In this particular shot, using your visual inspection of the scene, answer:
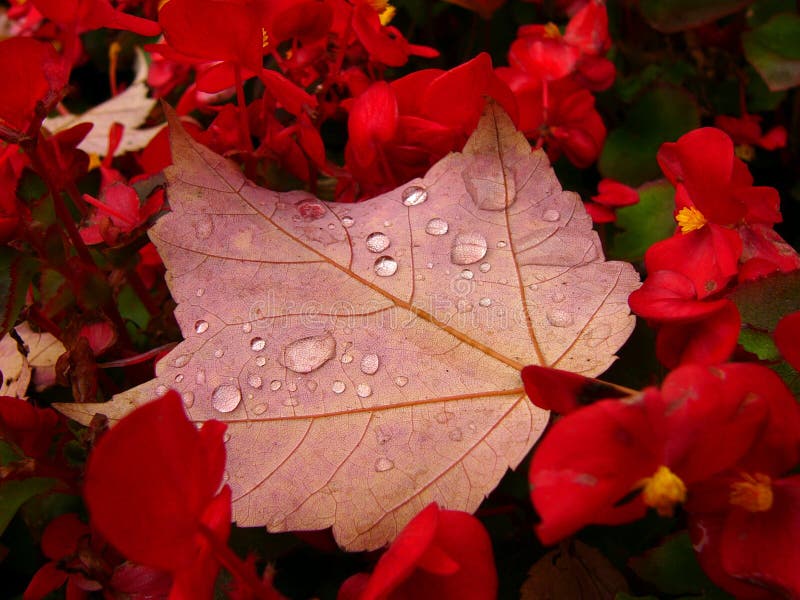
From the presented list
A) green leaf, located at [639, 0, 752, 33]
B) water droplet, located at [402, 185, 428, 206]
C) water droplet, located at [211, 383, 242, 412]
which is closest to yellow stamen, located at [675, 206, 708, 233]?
water droplet, located at [402, 185, 428, 206]

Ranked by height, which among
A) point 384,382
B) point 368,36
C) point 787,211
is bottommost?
point 787,211

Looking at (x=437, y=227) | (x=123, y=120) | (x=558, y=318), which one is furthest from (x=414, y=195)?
(x=123, y=120)

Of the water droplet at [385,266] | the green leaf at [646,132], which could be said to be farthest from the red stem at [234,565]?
the green leaf at [646,132]

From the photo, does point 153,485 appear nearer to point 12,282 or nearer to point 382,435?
point 382,435

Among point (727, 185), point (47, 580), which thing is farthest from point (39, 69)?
point (727, 185)

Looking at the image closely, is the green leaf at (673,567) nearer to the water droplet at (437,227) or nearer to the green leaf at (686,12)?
the water droplet at (437,227)

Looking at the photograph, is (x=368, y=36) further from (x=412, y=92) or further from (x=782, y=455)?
(x=782, y=455)
